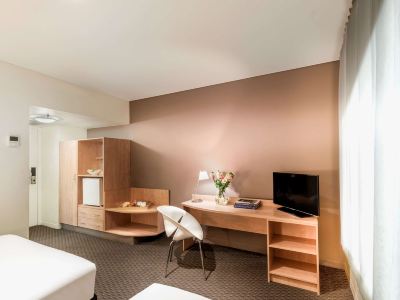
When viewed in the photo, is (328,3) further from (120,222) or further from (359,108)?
(120,222)

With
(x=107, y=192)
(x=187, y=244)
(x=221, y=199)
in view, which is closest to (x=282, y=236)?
(x=221, y=199)

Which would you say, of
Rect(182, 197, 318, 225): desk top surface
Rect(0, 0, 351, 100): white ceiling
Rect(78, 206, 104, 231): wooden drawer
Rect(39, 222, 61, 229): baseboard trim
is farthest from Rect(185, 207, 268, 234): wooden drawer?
Rect(39, 222, 61, 229): baseboard trim

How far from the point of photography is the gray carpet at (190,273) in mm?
2287

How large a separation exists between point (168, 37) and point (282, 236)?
8.58 ft

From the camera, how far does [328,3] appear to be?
1748 millimetres

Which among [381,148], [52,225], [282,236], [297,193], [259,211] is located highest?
[381,148]

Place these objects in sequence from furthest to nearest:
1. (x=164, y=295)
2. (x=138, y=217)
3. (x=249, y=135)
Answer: (x=138, y=217), (x=249, y=135), (x=164, y=295)

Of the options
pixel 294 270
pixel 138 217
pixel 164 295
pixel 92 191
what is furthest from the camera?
pixel 138 217

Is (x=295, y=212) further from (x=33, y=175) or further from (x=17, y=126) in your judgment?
(x=33, y=175)

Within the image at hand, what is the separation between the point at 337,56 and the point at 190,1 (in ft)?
6.25

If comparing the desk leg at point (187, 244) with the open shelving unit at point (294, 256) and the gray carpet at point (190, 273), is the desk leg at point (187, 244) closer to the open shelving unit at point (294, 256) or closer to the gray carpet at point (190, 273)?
the gray carpet at point (190, 273)

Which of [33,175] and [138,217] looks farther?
[33,175]

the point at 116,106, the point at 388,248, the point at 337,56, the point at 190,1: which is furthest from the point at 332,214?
the point at 116,106

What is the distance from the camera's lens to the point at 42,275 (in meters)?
1.58
